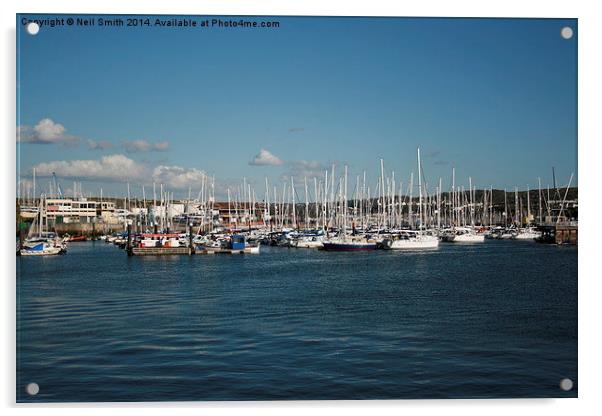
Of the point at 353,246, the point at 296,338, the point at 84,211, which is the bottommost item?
the point at 296,338

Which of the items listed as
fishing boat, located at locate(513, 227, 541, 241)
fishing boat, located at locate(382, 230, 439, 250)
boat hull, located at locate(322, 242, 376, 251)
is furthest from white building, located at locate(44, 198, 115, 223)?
fishing boat, located at locate(513, 227, 541, 241)

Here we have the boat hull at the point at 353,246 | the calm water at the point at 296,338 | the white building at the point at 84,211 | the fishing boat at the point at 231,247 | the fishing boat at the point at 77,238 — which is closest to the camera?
the calm water at the point at 296,338

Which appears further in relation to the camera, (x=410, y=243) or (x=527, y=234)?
(x=527, y=234)

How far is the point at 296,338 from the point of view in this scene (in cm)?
1085

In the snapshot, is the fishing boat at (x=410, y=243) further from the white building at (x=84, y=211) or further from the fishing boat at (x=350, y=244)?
the white building at (x=84, y=211)

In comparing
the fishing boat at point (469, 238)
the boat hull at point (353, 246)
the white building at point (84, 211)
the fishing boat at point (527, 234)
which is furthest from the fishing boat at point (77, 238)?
the fishing boat at point (527, 234)

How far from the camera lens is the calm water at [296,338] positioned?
8195 mm

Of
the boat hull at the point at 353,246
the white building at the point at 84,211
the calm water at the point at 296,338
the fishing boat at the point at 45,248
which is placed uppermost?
the white building at the point at 84,211

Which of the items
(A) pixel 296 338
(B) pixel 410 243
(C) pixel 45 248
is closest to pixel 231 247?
(C) pixel 45 248

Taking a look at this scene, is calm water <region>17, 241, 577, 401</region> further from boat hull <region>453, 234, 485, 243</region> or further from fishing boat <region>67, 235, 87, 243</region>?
fishing boat <region>67, 235, 87, 243</region>

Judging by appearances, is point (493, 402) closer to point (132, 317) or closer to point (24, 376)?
point (24, 376)

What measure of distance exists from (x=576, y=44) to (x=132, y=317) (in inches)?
350

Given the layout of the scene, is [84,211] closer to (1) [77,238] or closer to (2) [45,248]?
(2) [45,248]

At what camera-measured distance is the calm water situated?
8.20 metres
